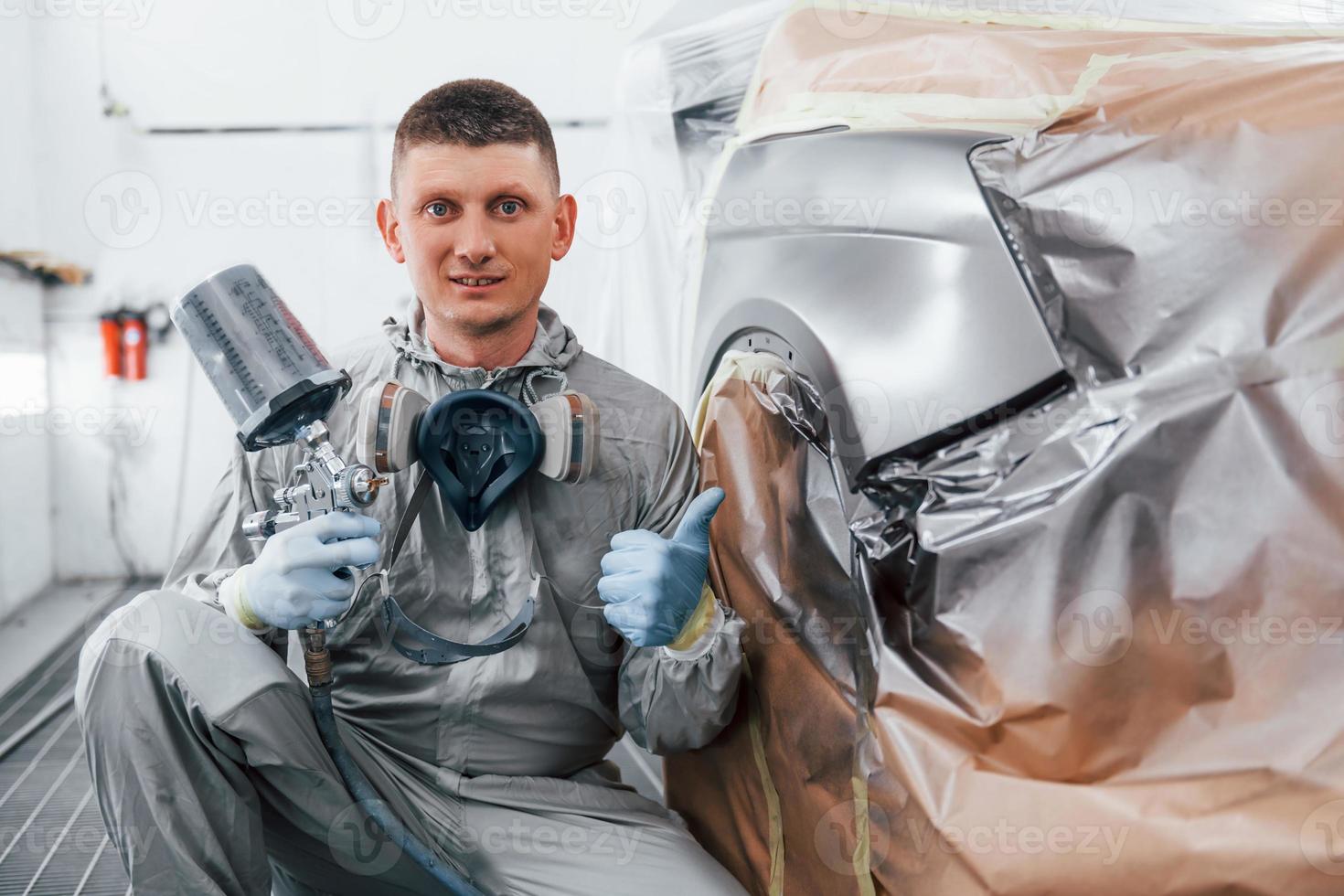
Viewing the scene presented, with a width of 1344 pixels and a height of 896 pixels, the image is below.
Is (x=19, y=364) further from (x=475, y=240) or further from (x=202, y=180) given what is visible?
(x=475, y=240)

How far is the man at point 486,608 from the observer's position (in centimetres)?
115

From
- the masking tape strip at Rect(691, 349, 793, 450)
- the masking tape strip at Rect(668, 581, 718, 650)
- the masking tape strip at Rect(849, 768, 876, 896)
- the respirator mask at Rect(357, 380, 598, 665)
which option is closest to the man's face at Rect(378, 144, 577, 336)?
the respirator mask at Rect(357, 380, 598, 665)

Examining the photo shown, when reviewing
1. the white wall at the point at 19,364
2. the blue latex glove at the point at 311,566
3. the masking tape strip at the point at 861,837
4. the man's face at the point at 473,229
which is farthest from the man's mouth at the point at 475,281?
the white wall at the point at 19,364

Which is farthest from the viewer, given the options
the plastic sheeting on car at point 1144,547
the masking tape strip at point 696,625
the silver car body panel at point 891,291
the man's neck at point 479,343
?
the man's neck at point 479,343

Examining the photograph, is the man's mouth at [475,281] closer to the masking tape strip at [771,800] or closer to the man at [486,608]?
the man at [486,608]

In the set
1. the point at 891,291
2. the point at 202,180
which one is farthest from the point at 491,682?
the point at 202,180

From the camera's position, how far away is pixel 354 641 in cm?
130

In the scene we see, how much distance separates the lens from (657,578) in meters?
1.16

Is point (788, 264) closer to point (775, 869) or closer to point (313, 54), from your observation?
point (775, 869)

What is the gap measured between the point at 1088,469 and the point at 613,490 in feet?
2.08

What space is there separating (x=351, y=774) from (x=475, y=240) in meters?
0.66

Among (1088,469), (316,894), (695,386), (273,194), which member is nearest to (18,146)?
(273,194)

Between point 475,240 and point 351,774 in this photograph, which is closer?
point 351,774

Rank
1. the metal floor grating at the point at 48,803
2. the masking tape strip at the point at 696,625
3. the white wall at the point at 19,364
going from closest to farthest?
the masking tape strip at the point at 696,625
the metal floor grating at the point at 48,803
the white wall at the point at 19,364
